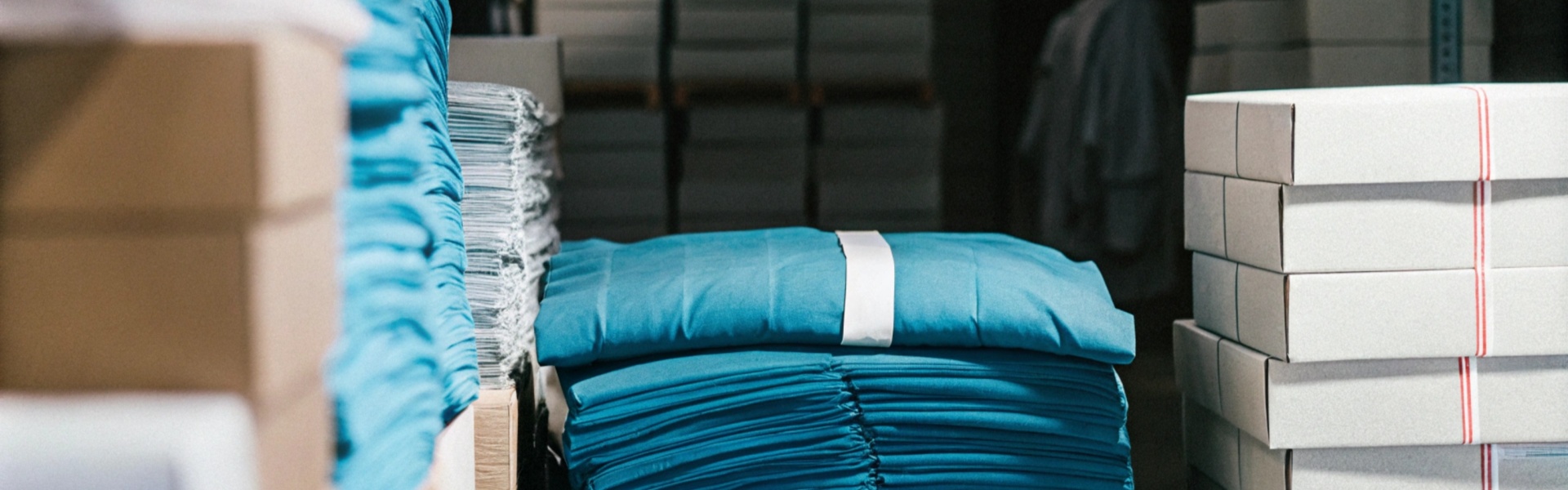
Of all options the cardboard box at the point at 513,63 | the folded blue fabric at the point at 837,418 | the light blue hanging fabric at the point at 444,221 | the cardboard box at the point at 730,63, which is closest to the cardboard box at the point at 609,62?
the cardboard box at the point at 730,63

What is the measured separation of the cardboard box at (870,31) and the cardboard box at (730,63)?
0.50ft

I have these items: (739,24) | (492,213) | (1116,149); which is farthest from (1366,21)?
(492,213)

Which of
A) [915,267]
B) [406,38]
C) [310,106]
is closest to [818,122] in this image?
[915,267]

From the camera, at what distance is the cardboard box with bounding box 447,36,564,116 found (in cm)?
289

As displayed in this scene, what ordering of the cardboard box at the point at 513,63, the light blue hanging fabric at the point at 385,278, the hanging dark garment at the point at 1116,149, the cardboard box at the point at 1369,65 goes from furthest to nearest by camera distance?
1. the hanging dark garment at the point at 1116,149
2. the cardboard box at the point at 1369,65
3. the cardboard box at the point at 513,63
4. the light blue hanging fabric at the point at 385,278

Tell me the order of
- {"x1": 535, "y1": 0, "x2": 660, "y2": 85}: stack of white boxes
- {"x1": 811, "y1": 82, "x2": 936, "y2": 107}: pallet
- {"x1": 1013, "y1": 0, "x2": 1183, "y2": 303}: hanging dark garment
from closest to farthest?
{"x1": 535, "y1": 0, "x2": 660, "y2": 85}: stack of white boxes < {"x1": 811, "y1": 82, "x2": 936, "y2": 107}: pallet < {"x1": 1013, "y1": 0, "x2": 1183, "y2": 303}: hanging dark garment

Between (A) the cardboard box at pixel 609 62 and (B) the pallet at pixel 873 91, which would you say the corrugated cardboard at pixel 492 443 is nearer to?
(A) the cardboard box at pixel 609 62

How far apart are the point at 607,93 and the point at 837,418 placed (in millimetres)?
3147

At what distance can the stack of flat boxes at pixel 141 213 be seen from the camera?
33.3 inches

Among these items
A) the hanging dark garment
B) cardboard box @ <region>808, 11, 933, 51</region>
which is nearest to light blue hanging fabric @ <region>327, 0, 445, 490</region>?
cardboard box @ <region>808, 11, 933, 51</region>

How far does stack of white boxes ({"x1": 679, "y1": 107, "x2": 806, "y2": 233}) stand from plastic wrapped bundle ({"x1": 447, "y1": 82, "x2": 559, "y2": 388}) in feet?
8.43

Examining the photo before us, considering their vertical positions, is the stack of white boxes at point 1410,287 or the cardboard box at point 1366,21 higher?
the cardboard box at point 1366,21

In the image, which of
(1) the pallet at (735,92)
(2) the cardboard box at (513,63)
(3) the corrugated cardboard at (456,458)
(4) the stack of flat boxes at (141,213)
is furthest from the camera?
(1) the pallet at (735,92)

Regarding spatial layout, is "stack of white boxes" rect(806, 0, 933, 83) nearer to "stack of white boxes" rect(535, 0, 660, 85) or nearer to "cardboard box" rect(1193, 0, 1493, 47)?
"stack of white boxes" rect(535, 0, 660, 85)
